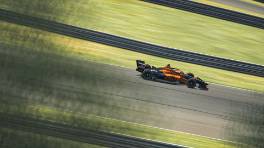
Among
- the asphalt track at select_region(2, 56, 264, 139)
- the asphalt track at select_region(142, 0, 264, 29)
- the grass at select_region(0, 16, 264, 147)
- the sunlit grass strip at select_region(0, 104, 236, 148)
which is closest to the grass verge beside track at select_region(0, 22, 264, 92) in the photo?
the grass at select_region(0, 16, 264, 147)

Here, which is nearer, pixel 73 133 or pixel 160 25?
pixel 73 133

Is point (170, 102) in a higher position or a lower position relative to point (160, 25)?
lower

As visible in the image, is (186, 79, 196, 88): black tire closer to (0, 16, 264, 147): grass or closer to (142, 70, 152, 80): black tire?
(142, 70, 152, 80): black tire

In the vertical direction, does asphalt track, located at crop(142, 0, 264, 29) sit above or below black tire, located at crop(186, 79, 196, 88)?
above

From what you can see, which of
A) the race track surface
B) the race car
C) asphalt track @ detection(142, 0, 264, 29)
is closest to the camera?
the race track surface

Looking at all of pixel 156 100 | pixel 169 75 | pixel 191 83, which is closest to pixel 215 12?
pixel 191 83

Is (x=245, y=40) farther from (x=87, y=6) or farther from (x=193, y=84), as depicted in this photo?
(x=87, y=6)

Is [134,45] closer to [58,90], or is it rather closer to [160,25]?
[160,25]
